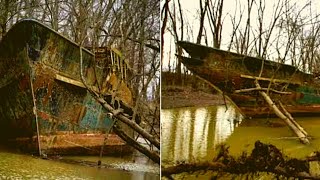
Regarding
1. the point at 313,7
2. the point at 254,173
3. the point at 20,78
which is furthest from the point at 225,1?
the point at 20,78

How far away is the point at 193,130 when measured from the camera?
266cm

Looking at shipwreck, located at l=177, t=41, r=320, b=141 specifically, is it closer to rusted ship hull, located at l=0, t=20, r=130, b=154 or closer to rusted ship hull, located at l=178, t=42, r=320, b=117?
rusted ship hull, located at l=178, t=42, r=320, b=117

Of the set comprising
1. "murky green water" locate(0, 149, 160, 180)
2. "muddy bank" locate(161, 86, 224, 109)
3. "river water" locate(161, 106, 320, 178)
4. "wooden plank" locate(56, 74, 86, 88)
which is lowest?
"murky green water" locate(0, 149, 160, 180)

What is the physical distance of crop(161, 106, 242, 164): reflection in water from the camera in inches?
103

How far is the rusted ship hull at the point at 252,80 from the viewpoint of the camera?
8.55ft

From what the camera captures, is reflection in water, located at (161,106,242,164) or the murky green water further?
reflection in water, located at (161,106,242,164)

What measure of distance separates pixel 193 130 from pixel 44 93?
94 cm

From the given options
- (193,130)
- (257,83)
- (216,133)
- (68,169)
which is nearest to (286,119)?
(257,83)

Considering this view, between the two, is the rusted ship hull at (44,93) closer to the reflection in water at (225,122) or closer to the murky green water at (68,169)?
the murky green water at (68,169)

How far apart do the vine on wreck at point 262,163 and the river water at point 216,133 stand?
0.10 feet

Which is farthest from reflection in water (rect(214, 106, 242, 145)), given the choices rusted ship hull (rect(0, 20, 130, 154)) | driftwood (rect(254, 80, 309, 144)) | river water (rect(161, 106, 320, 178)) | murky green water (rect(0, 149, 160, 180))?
rusted ship hull (rect(0, 20, 130, 154))

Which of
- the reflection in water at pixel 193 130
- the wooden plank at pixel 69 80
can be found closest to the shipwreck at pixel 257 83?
the reflection in water at pixel 193 130

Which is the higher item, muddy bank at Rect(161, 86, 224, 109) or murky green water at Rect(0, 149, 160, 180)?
muddy bank at Rect(161, 86, 224, 109)

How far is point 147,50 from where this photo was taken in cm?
272
